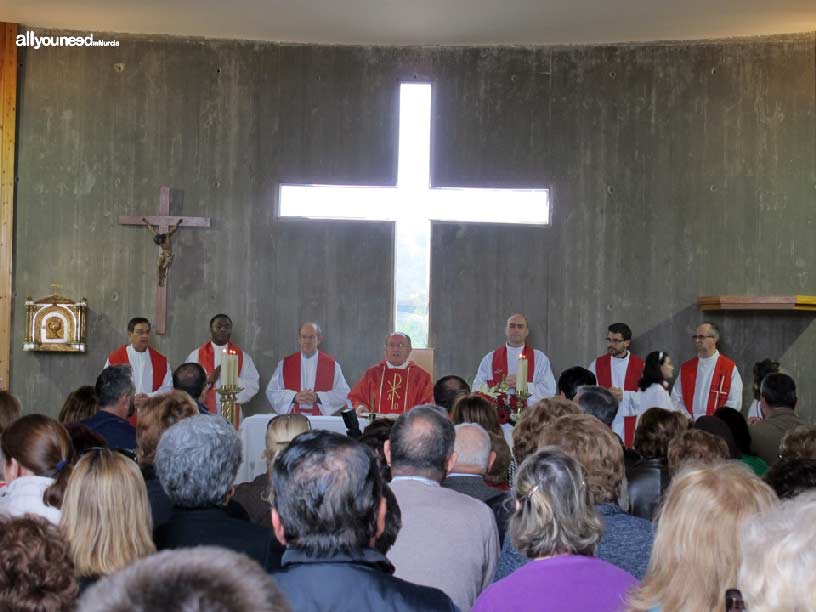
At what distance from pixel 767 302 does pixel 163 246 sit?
17.9 feet

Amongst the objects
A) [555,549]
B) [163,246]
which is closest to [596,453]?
[555,549]

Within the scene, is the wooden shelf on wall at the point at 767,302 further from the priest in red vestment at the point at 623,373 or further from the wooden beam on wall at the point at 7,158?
the wooden beam on wall at the point at 7,158

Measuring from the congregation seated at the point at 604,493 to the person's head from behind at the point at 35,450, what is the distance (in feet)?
4.75

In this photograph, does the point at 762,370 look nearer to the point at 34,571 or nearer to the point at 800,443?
the point at 800,443

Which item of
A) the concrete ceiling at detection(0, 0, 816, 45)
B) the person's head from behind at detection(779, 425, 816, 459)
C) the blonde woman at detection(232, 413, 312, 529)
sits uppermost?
the concrete ceiling at detection(0, 0, 816, 45)

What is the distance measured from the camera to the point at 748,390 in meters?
9.09

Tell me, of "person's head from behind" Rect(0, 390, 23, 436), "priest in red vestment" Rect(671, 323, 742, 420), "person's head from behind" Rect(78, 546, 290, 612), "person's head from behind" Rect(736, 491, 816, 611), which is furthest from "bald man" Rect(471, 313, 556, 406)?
"person's head from behind" Rect(78, 546, 290, 612)

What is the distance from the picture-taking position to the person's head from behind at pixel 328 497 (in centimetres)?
199

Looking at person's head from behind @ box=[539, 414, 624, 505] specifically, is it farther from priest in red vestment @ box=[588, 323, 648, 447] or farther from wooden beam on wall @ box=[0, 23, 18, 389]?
wooden beam on wall @ box=[0, 23, 18, 389]

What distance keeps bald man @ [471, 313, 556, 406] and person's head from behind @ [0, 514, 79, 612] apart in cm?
676

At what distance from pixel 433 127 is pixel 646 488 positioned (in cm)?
614

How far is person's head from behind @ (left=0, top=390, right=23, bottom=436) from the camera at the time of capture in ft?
14.0

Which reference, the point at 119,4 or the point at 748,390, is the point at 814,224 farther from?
the point at 119,4

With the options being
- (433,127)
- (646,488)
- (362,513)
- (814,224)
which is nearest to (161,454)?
(362,513)
